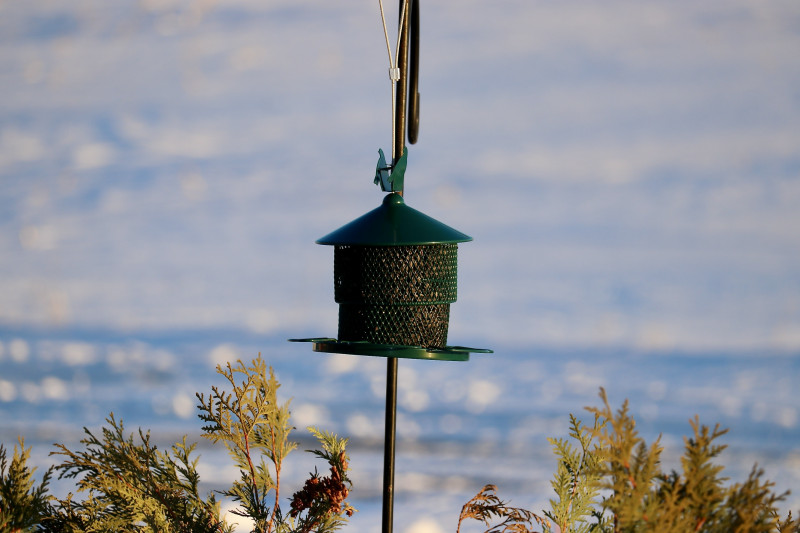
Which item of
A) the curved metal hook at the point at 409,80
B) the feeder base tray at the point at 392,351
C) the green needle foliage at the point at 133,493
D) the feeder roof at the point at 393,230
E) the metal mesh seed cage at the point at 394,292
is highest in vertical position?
the curved metal hook at the point at 409,80

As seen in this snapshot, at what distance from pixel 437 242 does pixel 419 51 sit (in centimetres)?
72

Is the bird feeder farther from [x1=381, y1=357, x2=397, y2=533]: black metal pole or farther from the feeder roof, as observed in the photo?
[x1=381, y1=357, x2=397, y2=533]: black metal pole

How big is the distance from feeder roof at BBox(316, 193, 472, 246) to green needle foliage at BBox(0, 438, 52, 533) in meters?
1.08

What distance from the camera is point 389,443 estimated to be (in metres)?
2.56

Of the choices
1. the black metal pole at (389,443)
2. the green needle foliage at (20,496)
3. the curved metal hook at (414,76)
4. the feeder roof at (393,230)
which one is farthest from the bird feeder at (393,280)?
the green needle foliage at (20,496)

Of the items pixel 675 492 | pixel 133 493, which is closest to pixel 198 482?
pixel 133 493

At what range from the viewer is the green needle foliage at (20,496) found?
7.89 feet

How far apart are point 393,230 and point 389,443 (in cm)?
65

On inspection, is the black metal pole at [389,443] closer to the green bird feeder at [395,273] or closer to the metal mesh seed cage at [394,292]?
the green bird feeder at [395,273]

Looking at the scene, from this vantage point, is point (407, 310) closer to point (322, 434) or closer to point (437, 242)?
point (437, 242)

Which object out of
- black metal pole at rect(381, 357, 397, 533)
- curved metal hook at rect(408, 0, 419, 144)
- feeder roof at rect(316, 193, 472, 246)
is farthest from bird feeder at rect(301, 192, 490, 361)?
curved metal hook at rect(408, 0, 419, 144)

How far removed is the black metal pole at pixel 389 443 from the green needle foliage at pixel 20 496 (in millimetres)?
1000

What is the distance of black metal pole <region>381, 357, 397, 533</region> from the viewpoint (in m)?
2.53

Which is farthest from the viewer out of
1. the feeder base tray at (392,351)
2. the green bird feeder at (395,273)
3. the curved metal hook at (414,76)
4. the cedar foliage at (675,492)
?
the curved metal hook at (414,76)
